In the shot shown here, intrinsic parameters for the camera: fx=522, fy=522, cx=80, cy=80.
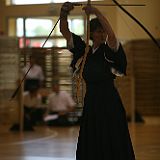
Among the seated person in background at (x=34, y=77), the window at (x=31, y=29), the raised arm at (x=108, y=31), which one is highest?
the raised arm at (x=108, y=31)

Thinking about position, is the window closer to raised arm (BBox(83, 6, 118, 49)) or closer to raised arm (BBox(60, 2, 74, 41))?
raised arm (BBox(60, 2, 74, 41))

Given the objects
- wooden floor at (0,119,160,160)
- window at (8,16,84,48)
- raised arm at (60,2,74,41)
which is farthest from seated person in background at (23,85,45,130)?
raised arm at (60,2,74,41)

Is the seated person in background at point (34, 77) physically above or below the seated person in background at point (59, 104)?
above

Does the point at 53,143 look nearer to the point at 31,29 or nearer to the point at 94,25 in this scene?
the point at 94,25

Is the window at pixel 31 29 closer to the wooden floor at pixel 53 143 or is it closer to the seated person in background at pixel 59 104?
the seated person in background at pixel 59 104

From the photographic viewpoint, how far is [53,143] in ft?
19.1

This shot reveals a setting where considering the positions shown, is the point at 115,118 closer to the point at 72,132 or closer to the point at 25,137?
→ the point at 25,137

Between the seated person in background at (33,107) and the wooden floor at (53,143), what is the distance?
265mm

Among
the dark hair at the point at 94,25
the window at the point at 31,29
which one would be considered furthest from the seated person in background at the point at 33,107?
the dark hair at the point at 94,25

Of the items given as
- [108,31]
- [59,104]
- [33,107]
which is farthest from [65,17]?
[59,104]

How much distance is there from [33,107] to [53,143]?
2222 mm

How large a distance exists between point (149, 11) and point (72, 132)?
2522mm

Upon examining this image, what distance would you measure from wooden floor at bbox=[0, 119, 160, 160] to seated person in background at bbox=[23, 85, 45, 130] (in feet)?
0.87

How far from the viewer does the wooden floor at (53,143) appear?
4.82 meters
